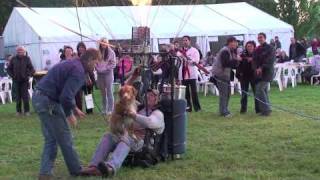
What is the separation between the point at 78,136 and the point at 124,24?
15148 mm

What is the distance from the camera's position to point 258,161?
7.50 metres

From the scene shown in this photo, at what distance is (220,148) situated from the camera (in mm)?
8516

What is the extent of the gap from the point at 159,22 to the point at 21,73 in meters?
12.1

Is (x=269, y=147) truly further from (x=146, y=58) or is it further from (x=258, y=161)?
(x=146, y=58)

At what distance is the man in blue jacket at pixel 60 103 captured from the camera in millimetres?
6328

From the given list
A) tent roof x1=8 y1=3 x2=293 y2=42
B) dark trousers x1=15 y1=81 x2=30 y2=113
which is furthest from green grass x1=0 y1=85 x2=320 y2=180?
tent roof x1=8 y1=3 x2=293 y2=42

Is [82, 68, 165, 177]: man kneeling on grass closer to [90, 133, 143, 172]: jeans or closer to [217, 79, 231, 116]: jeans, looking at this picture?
[90, 133, 143, 172]: jeans

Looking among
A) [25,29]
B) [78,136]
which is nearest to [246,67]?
[78,136]

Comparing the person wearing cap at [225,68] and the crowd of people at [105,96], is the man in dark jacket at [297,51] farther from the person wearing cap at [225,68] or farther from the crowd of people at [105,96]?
the person wearing cap at [225,68]

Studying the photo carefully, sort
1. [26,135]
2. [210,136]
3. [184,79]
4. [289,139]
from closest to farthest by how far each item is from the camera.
A: [289,139] → [210,136] → [26,135] → [184,79]

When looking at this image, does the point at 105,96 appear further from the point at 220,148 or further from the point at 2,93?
the point at 2,93

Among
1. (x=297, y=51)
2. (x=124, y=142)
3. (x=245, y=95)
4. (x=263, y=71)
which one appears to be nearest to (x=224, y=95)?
(x=245, y=95)

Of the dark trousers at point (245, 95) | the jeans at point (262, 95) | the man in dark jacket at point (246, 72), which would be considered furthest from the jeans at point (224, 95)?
the jeans at point (262, 95)

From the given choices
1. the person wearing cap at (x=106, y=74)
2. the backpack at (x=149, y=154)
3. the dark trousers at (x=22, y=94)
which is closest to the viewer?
the backpack at (x=149, y=154)
